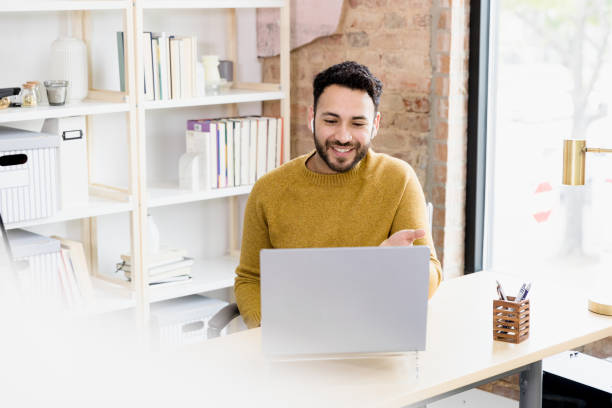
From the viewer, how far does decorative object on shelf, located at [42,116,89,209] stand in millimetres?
2842

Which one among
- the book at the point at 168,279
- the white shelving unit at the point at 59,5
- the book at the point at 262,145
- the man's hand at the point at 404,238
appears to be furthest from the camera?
the book at the point at 262,145

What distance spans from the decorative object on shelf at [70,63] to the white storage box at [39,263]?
1.81 ft

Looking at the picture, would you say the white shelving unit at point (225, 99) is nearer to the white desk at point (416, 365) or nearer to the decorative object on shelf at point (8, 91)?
the decorative object on shelf at point (8, 91)

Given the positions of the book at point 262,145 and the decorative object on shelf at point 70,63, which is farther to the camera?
the book at point 262,145

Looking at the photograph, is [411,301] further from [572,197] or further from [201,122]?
→ [201,122]

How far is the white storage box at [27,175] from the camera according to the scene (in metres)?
2.64

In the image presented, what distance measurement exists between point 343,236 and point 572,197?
3.93 feet

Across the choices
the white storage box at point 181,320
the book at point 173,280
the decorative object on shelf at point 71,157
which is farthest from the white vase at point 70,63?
the white storage box at point 181,320

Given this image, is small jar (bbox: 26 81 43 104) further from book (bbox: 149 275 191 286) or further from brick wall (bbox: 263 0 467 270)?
brick wall (bbox: 263 0 467 270)

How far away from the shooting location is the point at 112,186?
10.7 feet

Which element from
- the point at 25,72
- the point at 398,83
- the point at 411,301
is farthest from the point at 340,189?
the point at 25,72

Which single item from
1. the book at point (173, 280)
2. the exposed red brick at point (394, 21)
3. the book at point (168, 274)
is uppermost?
the exposed red brick at point (394, 21)

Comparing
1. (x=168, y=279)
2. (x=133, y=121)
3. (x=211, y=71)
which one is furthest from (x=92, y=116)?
(x=168, y=279)

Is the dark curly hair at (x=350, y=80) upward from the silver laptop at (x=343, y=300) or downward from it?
upward
